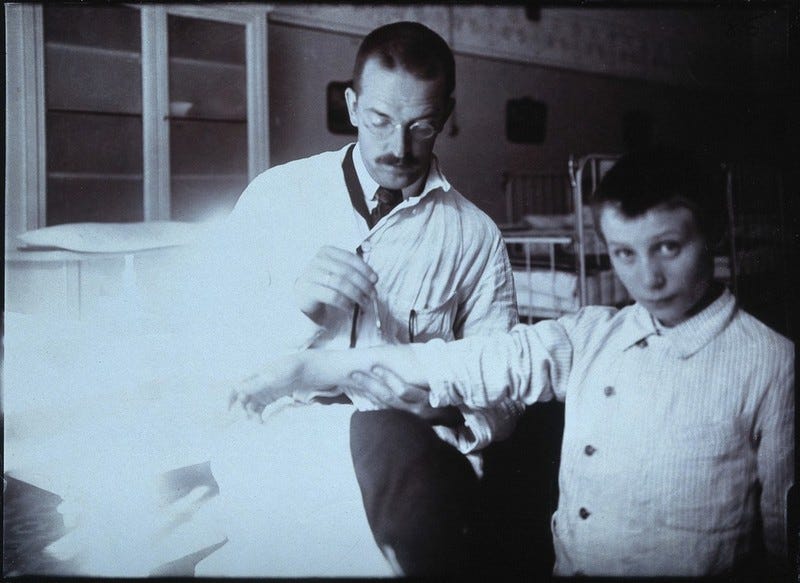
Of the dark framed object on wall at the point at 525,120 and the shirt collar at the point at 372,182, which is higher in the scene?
the dark framed object on wall at the point at 525,120

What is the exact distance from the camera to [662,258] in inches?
31.6

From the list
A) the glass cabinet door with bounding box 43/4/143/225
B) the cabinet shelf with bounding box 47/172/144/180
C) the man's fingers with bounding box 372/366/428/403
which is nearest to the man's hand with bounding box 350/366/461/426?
the man's fingers with bounding box 372/366/428/403

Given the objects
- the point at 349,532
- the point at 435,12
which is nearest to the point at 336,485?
the point at 349,532

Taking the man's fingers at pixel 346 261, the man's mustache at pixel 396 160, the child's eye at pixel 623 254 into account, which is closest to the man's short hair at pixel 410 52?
the man's mustache at pixel 396 160

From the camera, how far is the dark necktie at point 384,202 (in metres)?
1.00

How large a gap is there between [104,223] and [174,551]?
59 cm

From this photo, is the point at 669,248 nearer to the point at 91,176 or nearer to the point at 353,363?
the point at 353,363

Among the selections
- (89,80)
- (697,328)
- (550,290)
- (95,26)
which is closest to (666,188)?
(697,328)

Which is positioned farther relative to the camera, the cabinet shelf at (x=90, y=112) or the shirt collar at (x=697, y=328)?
the cabinet shelf at (x=90, y=112)

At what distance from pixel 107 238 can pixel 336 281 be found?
44 cm

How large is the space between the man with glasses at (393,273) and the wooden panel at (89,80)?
0.50 m

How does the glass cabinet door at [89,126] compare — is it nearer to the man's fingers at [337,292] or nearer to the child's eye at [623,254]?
the man's fingers at [337,292]

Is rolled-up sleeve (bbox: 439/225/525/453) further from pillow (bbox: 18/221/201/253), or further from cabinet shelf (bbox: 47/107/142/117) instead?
cabinet shelf (bbox: 47/107/142/117)

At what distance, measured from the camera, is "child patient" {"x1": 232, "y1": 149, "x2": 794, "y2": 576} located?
0.79 meters
